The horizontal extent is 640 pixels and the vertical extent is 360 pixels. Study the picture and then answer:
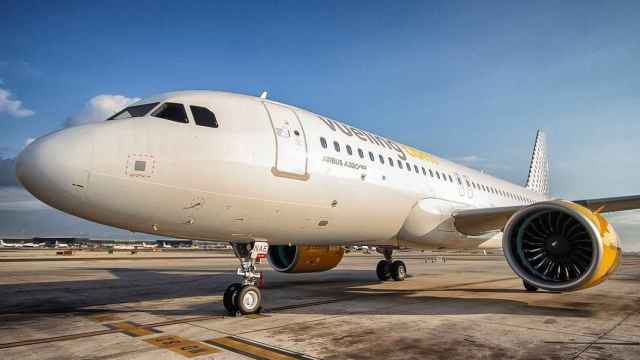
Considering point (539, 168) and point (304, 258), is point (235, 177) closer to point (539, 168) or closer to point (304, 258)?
point (304, 258)

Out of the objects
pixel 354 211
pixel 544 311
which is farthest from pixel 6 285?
pixel 544 311

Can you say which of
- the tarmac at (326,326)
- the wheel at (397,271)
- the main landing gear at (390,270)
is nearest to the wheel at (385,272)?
the main landing gear at (390,270)

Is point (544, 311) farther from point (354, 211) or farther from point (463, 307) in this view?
point (354, 211)

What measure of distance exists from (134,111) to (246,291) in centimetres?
379

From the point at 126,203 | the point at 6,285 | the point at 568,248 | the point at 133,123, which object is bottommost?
the point at 6,285

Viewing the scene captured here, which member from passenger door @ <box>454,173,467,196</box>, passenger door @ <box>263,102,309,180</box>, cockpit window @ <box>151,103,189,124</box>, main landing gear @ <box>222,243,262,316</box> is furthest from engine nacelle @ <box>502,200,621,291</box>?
cockpit window @ <box>151,103,189,124</box>

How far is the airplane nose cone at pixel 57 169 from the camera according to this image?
18.0ft

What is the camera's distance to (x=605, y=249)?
25.1 feet

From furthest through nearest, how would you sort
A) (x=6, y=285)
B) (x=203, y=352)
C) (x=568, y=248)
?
(x=6, y=285) → (x=568, y=248) → (x=203, y=352)

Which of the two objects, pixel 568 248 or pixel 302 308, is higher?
pixel 568 248

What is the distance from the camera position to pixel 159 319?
307 inches

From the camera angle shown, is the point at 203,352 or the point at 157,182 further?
the point at 157,182

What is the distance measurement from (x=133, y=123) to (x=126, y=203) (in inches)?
48.4

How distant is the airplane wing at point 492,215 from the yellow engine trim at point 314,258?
12.0 feet
